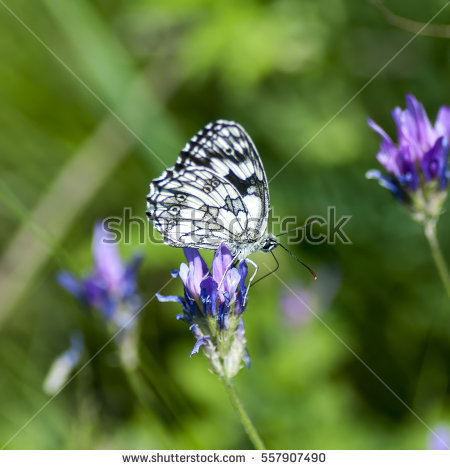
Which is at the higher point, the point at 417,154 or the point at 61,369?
the point at 417,154

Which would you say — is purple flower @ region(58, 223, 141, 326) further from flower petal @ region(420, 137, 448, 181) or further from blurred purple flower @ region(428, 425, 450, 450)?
blurred purple flower @ region(428, 425, 450, 450)

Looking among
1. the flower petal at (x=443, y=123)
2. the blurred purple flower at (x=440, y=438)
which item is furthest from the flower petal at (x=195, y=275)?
the blurred purple flower at (x=440, y=438)

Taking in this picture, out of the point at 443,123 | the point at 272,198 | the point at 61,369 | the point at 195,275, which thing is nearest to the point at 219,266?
the point at 195,275

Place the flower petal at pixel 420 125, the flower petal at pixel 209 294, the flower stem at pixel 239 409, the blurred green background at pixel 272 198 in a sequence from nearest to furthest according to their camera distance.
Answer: the flower stem at pixel 239 409 < the flower petal at pixel 209 294 < the flower petal at pixel 420 125 < the blurred green background at pixel 272 198

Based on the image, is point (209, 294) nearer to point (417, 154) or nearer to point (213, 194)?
point (213, 194)

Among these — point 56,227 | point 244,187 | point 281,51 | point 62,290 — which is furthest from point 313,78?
point 62,290

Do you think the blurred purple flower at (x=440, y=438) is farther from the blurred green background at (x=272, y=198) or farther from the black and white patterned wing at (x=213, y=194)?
the black and white patterned wing at (x=213, y=194)

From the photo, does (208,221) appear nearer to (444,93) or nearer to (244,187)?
(244,187)
